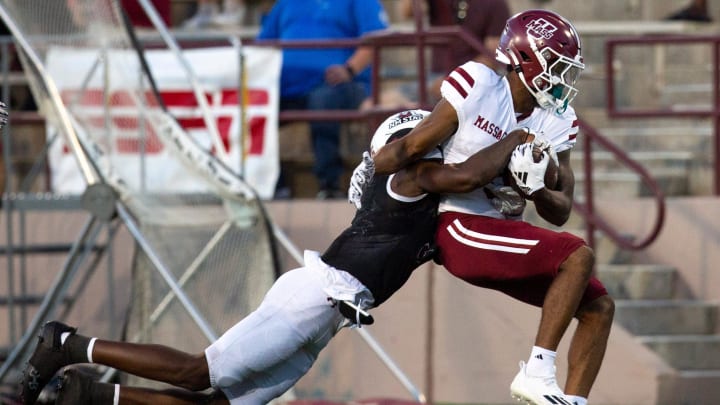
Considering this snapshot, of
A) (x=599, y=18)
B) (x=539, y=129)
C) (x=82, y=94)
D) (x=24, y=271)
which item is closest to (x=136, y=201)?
(x=82, y=94)

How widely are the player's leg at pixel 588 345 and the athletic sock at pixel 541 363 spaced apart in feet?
0.77

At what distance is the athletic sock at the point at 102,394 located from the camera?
284 inches

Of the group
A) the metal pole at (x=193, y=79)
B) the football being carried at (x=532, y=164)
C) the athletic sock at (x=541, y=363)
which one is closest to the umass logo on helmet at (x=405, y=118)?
the football being carried at (x=532, y=164)

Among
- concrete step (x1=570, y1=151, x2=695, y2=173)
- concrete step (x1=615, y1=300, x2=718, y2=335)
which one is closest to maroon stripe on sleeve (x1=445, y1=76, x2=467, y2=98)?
concrete step (x1=615, y1=300, x2=718, y2=335)

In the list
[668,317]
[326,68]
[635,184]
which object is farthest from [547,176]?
[635,184]

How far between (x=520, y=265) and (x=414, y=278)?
4028mm

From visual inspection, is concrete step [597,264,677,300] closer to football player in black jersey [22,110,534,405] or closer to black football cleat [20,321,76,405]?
football player in black jersey [22,110,534,405]

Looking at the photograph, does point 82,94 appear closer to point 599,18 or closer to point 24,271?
point 24,271

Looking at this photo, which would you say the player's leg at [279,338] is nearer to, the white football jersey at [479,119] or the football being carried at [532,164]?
the white football jersey at [479,119]

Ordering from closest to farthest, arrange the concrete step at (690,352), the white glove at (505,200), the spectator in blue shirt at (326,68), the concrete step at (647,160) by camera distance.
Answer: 1. the white glove at (505,200)
2. the concrete step at (690,352)
3. the spectator in blue shirt at (326,68)
4. the concrete step at (647,160)

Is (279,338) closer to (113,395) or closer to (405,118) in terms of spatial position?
(113,395)

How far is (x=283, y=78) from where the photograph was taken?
36.7ft

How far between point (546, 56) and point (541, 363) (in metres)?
1.31

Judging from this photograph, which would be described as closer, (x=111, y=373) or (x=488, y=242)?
(x=488, y=242)
